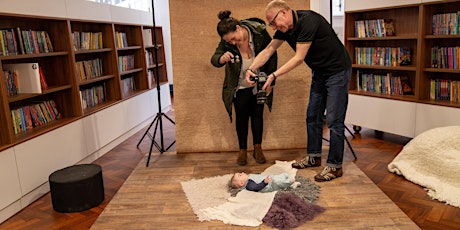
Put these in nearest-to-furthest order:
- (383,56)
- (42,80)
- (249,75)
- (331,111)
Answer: (331,111) < (249,75) < (42,80) < (383,56)

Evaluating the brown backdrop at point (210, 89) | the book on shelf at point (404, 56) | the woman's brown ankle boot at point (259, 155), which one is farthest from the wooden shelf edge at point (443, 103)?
the woman's brown ankle boot at point (259, 155)

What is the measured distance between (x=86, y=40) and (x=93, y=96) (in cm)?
63

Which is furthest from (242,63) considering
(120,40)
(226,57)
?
(120,40)

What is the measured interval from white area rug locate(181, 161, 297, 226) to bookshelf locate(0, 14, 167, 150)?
1359 mm

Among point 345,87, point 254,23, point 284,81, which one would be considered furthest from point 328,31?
point 284,81

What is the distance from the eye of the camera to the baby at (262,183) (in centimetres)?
261

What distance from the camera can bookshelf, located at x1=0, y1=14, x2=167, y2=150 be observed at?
9.84 ft

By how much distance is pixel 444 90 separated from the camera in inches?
150

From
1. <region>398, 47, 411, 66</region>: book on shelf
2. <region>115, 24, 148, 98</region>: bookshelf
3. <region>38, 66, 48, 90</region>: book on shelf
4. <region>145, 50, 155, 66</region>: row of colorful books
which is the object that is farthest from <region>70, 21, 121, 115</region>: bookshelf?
<region>398, 47, 411, 66</region>: book on shelf

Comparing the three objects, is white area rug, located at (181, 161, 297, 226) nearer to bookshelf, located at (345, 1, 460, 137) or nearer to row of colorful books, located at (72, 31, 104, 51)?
bookshelf, located at (345, 1, 460, 137)

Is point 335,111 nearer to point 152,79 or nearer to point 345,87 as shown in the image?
point 345,87

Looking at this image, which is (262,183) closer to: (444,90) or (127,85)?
(444,90)

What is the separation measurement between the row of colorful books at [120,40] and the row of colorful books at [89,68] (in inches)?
17.7

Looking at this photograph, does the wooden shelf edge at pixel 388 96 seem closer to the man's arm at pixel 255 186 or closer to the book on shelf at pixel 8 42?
the man's arm at pixel 255 186
